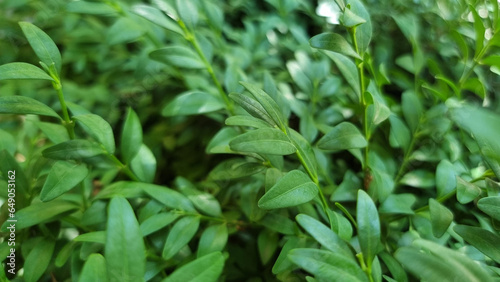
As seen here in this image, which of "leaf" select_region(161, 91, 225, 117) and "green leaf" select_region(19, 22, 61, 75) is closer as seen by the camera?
"green leaf" select_region(19, 22, 61, 75)

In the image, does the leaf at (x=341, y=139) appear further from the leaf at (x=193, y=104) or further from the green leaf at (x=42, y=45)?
the green leaf at (x=42, y=45)

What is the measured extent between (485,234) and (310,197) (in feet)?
0.61

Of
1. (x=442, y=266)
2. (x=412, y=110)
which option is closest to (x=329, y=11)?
(x=412, y=110)

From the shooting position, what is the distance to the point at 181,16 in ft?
2.21

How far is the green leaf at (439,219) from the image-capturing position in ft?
1.54

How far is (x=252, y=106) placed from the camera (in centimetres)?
48

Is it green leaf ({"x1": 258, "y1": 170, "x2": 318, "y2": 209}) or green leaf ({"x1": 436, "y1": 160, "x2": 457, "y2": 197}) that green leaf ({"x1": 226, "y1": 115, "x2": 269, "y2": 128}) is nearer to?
green leaf ({"x1": 258, "y1": 170, "x2": 318, "y2": 209})

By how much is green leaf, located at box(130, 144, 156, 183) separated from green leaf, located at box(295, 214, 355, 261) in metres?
0.28

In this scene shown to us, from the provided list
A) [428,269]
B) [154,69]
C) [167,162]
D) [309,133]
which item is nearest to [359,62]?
[309,133]

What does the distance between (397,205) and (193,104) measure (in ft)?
1.15

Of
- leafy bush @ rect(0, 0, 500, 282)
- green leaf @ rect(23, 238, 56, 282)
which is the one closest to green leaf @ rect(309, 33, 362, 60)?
leafy bush @ rect(0, 0, 500, 282)

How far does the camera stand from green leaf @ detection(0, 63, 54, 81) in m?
0.48

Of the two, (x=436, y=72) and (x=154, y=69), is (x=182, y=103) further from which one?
(x=436, y=72)

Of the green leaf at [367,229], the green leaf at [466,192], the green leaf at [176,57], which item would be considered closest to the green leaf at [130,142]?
the green leaf at [176,57]
